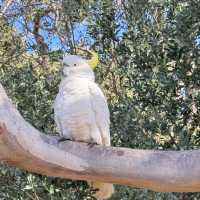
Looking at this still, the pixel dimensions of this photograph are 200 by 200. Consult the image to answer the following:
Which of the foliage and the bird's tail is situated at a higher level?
the foliage

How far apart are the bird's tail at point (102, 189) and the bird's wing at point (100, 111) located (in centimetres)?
25

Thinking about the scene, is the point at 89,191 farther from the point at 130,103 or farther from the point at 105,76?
the point at 105,76

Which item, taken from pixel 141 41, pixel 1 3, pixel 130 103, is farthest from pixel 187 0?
pixel 1 3

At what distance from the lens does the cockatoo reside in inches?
111

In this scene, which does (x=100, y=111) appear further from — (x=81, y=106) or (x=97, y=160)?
(x=97, y=160)

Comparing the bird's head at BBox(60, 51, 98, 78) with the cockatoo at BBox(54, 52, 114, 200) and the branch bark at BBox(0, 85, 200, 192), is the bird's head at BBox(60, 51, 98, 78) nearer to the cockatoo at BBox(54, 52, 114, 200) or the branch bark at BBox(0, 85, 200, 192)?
the cockatoo at BBox(54, 52, 114, 200)

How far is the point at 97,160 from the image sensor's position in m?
2.28

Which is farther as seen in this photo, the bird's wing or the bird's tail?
the bird's wing

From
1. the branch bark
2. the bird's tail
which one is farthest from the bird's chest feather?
the branch bark

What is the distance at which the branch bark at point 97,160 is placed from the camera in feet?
7.33

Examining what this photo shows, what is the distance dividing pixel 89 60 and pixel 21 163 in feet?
2.59

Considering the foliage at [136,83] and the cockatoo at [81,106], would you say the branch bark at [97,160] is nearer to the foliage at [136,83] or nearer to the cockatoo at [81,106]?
the cockatoo at [81,106]

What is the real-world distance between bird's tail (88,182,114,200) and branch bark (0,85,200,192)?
1.18ft

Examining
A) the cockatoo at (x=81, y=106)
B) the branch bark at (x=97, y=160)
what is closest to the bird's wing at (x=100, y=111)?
the cockatoo at (x=81, y=106)
